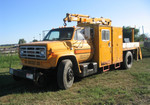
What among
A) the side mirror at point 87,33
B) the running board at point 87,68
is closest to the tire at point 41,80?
the running board at point 87,68

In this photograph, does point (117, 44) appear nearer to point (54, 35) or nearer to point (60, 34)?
point (60, 34)

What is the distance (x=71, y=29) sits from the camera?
254 inches

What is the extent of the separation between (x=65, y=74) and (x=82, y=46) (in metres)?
1.65

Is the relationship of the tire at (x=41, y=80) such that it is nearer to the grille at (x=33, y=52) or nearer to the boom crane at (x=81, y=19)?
the grille at (x=33, y=52)

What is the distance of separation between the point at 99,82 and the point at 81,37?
2151 millimetres

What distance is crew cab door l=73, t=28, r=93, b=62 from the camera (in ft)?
20.5

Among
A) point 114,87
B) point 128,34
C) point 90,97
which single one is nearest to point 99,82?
point 114,87

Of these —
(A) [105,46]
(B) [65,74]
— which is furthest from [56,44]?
(A) [105,46]

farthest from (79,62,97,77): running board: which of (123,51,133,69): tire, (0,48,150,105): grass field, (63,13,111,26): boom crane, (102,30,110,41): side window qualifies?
(123,51,133,69): tire

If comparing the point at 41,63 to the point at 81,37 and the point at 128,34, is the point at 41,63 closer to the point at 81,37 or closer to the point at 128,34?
the point at 81,37

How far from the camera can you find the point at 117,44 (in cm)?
844

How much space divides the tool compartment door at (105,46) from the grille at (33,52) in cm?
319

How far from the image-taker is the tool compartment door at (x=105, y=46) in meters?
7.27

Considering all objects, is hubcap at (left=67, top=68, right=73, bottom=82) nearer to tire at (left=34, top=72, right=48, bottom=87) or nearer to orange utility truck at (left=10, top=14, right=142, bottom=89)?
orange utility truck at (left=10, top=14, right=142, bottom=89)
